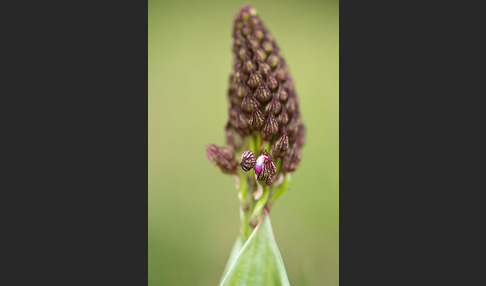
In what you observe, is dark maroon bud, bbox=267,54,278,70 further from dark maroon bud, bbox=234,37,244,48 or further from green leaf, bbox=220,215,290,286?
green leaf, bbox=220,215,290,286

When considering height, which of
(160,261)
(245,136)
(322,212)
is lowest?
(160,261)

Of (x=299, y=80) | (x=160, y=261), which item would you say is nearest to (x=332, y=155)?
(x=299, y=80)

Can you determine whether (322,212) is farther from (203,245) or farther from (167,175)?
(167,175)

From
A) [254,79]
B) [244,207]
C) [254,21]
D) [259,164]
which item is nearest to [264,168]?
[259,164]

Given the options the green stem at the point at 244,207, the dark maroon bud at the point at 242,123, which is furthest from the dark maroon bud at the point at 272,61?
the green stem at the point at 244,207

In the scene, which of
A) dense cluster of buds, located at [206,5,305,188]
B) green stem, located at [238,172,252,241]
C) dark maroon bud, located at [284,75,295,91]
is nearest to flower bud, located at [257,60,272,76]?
dense cluster of buds, located at [206,5,305,188]
